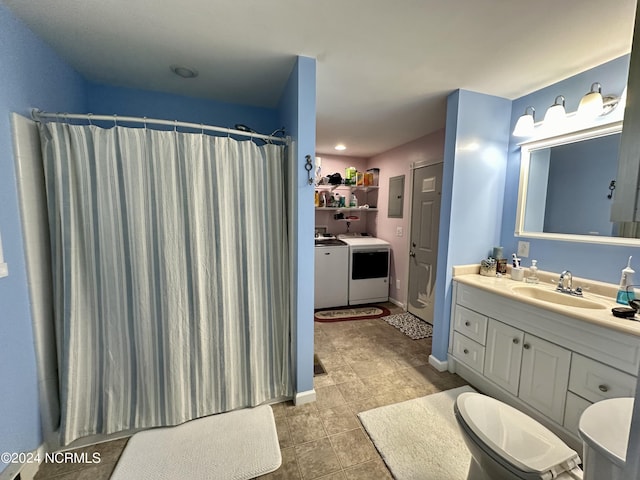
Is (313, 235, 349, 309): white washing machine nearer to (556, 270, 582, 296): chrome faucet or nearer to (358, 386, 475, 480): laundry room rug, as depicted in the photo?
(358, 386, 475, 480): laundry room rug

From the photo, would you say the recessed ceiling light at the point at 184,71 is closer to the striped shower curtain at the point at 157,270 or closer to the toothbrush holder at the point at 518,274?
the striped shower curtain at the point at 157,270

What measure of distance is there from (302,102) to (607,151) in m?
2.05

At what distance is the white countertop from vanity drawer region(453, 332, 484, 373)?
47cm

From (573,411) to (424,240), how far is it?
204 centimetres

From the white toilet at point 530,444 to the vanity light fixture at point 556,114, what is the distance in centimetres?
174

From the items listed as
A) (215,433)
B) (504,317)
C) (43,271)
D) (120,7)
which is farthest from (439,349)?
(120,7)

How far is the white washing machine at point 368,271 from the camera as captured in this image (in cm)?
362

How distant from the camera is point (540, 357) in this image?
1542 millimetres

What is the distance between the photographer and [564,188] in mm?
1873

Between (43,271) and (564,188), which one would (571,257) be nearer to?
(564,188)

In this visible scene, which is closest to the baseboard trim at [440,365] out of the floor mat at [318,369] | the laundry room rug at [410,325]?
the laundry room rug at [410,325]

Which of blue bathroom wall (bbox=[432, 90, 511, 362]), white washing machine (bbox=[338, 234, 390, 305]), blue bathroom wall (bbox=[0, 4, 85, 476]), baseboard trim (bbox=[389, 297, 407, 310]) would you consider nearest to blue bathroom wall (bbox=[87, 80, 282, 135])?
blue bathroom wall (bbox=[0, 4, 85, 476])

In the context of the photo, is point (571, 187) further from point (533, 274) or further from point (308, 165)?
point (308, 165)

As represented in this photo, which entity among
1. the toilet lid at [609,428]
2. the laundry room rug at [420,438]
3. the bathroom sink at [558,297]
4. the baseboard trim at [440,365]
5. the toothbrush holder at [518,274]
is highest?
the toothbrush holder at [518,274]
